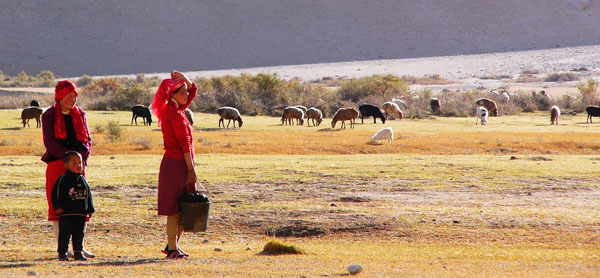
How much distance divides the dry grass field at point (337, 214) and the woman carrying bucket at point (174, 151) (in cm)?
55

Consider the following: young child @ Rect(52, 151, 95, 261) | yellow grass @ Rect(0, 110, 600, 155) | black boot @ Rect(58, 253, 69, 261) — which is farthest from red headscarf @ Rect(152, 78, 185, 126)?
yellow grass @ Rect(0, 110, 600, 155)

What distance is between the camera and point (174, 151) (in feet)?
24.4

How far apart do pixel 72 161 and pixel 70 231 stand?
706mm

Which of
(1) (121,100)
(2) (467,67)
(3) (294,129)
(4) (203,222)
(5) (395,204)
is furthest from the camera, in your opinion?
(2) (467,67)

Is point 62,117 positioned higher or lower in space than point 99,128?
higher

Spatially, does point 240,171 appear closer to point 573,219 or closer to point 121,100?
point 573,219

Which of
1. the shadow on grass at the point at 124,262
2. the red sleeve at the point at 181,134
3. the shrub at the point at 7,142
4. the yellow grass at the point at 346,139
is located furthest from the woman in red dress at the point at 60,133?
the shrub at the point at 7,142

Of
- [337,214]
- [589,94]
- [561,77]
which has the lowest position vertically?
[337,214]

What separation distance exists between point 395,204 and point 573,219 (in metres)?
2.73

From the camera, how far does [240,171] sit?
15.5m

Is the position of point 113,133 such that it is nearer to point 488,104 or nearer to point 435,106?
point 435,106

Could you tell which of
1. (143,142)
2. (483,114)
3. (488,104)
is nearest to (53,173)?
(143,142)

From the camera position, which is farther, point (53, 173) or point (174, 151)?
point (53, 173)

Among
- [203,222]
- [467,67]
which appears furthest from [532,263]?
[467,67]
